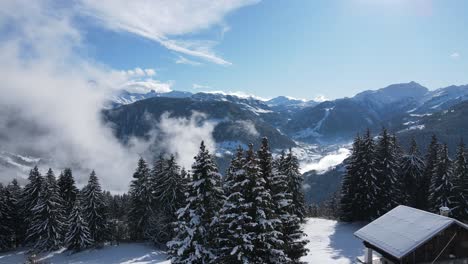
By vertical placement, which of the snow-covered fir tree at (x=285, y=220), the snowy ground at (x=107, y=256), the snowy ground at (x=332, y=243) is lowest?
the snowy ground at (x=107, y=256)

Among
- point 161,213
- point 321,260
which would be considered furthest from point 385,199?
point 161,213

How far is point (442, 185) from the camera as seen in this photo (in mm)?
43531

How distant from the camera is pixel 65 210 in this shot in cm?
5353

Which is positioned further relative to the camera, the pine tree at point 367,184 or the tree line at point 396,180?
the pine tree at point 367,184

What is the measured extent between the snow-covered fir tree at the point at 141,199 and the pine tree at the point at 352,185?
31.1 m

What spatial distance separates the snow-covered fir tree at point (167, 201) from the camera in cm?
4850

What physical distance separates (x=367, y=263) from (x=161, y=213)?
104 ft

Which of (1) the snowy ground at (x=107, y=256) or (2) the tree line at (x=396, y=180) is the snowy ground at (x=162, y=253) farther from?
(2) the tree line at (x=396, y=180)

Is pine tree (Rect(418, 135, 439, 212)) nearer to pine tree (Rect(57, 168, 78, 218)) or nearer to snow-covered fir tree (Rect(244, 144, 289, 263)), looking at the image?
snow-covered fir tree (Rect(244, 144, 289, 263))

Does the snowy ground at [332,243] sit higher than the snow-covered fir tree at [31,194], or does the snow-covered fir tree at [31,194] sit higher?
the snow-covered fir tree at [31,194]

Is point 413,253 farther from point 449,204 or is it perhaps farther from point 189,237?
point 449,204

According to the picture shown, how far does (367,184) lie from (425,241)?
1085 inches

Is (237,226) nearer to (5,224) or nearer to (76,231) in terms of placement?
(76,231)

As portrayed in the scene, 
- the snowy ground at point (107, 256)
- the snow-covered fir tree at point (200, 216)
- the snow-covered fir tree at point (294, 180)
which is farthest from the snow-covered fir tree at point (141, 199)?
the snow-covered fir tree at point (200, 216)
